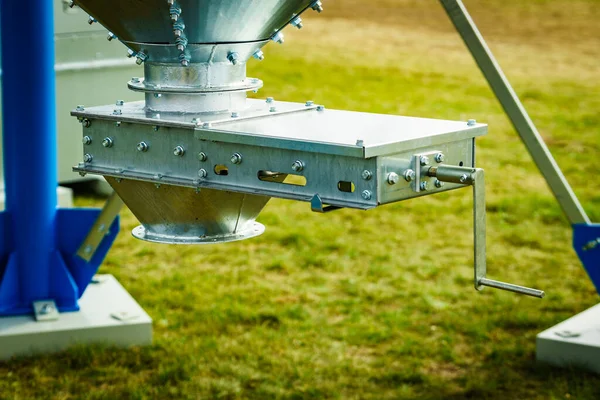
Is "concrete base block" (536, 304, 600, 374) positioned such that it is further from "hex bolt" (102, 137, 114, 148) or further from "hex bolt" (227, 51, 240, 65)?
"hex bolt" (102, 137, 114, 148)

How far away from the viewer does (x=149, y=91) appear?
121 inches

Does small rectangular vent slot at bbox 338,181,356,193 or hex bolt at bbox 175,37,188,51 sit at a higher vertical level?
hex bolt at bbox 175,37,188,51

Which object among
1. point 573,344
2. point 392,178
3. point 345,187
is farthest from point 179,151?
point 573,344

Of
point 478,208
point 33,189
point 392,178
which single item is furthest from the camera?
point 33,189

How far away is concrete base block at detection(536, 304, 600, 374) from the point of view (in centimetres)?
456

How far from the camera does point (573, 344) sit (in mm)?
4578

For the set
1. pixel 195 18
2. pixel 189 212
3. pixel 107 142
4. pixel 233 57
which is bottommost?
pixel 189 212

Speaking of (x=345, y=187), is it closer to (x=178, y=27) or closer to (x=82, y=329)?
(x=178, y=27)

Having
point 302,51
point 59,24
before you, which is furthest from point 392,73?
point 59,24

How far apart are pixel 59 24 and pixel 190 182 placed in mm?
3815

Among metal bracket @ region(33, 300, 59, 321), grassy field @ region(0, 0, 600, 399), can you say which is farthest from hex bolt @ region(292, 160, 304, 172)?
metal bracket @ region(33, 300, 59, 321)

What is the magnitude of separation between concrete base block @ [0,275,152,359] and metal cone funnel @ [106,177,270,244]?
5.57ft

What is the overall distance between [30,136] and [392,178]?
248 cm

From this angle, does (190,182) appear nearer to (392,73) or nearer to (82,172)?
(82,172)
